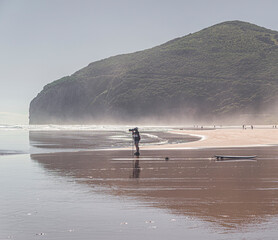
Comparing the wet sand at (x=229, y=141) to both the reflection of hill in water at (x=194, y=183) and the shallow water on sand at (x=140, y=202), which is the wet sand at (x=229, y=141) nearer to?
the reflection of hill in water at (x=194, y=183)

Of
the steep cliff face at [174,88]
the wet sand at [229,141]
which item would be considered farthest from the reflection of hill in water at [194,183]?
the steep cliff face at [174,88]

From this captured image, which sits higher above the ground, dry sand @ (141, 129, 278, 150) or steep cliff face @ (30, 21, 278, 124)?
steep cliff face @ (30, 21, 278, 124)

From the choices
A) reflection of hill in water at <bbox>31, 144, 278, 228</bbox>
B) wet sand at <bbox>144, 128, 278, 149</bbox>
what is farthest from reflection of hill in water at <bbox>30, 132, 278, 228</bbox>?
wet sand at <bbox>144, 128, 278, 149</bbox>

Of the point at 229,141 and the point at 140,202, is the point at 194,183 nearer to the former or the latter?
the point at 140,202

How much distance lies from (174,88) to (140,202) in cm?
16005

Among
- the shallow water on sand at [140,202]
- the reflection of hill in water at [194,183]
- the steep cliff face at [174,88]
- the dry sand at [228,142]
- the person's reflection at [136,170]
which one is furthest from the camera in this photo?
the steep cliff face at [174,88]

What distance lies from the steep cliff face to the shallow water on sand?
454ft

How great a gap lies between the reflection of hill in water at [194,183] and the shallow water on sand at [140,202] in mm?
22

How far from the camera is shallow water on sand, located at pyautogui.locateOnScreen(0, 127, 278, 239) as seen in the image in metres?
7.78

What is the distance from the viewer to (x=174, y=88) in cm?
16925

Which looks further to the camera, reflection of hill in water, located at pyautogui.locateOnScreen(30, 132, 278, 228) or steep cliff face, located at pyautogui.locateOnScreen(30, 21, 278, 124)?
steep cliff face, located at pyautogui.locateOnScreen(30, 21, 278, 124)

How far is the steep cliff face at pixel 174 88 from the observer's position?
158375 millimetres

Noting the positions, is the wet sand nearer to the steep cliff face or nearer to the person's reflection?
the person's reflection

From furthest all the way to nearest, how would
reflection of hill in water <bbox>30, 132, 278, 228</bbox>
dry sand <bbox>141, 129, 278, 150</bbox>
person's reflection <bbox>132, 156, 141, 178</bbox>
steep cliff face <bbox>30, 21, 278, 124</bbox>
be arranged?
steep cliff face <bbox>30, 21, 278, 124</bbox>, dry sand <bbox>141, 129, 278, 150</bbox>, person's reflection <bbox>132, 156, 141, 178</bbox>, reflection of hill in water <bbox>30, 132, 278, 228</bbox>
